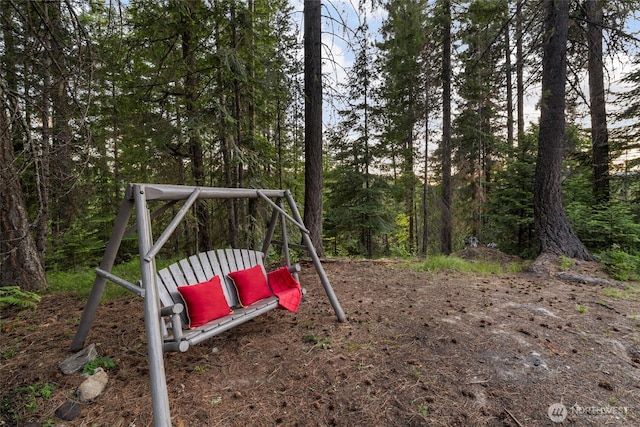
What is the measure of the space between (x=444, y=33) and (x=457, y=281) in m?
7.39

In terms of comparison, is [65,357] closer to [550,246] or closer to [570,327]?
[570,327]

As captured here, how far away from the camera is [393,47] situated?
Answer: 29.1 feet

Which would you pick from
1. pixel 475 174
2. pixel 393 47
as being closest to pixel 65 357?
pixel 393 47

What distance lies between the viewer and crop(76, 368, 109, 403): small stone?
6.55ft

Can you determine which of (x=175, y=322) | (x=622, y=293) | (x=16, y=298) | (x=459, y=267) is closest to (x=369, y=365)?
(x=175, y=322)

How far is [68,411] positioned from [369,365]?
211cm

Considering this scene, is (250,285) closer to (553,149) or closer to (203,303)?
(203,303)

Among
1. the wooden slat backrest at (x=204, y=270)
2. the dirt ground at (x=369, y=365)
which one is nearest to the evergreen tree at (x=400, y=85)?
the dirt ground at (x=369, y=365)

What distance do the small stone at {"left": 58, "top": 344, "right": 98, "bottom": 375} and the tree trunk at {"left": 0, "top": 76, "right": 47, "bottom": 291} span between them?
6.89 ft

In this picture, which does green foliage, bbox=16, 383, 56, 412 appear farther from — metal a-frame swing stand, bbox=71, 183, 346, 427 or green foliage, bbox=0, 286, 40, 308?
green foliage, bbox=0, 286, 40, 308

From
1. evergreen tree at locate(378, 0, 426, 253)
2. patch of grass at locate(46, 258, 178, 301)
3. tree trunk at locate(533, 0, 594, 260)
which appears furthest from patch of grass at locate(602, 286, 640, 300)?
patch of grass at locate(46, 258, 178, 301)

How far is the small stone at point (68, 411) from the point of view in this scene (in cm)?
183

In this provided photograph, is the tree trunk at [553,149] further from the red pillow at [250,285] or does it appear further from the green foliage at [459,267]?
the red pillow at [250,285]

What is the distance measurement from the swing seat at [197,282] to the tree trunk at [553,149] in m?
5.48
